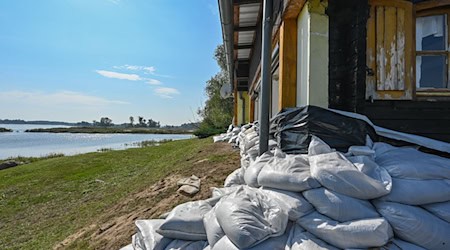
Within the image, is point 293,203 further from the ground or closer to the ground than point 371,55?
closer to the ground

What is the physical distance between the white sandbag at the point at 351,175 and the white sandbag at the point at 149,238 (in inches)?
41.5

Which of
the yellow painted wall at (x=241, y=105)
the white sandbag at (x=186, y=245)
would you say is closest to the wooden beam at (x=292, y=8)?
the white sandbag at (x=186, y=245)

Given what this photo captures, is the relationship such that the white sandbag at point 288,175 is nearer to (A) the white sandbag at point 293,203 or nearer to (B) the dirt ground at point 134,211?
(A) the white sandbag at point 293,203

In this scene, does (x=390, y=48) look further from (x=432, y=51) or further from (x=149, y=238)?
(x=149, y=238)

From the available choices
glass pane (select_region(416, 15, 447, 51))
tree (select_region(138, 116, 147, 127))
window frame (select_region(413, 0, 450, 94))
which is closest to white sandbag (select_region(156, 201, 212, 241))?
window frame (select_region(413, 0, 450, 94))

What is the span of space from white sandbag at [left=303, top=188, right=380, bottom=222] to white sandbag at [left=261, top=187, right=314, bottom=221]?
4 cm

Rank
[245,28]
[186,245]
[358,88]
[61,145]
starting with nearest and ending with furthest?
[186,245], [358,88], [245,28], [61,145]

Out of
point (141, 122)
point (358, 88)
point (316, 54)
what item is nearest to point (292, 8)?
point (316, 54)

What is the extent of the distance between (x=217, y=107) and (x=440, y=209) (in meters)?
21.1

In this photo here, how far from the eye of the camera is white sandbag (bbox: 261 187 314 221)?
1.70 metres

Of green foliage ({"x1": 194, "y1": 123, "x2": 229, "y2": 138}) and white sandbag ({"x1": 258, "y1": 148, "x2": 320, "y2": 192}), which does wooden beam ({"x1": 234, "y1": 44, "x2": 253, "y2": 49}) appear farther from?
green foliage ({"x1": 194, "y1": 123, "x2": 229, "y2": 138})

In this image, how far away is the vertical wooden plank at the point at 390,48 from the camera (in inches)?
102

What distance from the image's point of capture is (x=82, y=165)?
10.4 m

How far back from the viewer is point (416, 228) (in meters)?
1.62
